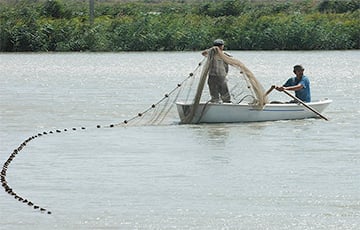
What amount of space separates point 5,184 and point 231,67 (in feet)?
26.0

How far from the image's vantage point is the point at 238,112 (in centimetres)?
2484

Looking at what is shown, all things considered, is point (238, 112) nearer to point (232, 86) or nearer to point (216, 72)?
point (232, 86)

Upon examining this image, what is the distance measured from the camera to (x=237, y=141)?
2267cm

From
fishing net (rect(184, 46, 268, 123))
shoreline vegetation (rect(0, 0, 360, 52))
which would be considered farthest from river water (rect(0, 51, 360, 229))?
shoreline vegetation (rect(0, 0, 360, 52))

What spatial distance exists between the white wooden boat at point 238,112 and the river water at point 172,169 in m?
0.17

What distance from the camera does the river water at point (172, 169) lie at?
15414 mm

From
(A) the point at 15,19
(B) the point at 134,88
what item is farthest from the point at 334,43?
(B) the point at 134,88

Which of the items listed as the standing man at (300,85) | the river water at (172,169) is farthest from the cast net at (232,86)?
the standing man at (300,85)

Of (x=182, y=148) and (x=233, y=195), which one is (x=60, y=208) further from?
(x=182, y=148)

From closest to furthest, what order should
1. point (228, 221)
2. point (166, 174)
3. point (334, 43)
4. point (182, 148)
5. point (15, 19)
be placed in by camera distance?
1. point (228, 221)
2. point (166, 174)
3. point (182, 148)
4. point (334, 43)
5. point (15, 19)

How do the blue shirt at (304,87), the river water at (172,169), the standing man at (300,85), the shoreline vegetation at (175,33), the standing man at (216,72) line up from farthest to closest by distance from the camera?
the shoreline vegetation at (175,33) < the blue shirt at (304,87) < the standing man at (300,85) < the standing man at (216,72) < the river water at (172,169)

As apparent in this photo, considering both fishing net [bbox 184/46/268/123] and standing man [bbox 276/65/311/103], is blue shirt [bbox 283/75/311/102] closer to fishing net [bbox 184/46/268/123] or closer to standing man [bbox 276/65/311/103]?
standing man [bbox 276/65/311/103]

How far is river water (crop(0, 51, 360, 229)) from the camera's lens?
15414mm

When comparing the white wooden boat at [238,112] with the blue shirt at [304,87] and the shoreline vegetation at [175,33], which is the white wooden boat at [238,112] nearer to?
the blue shirt at [304,87]
